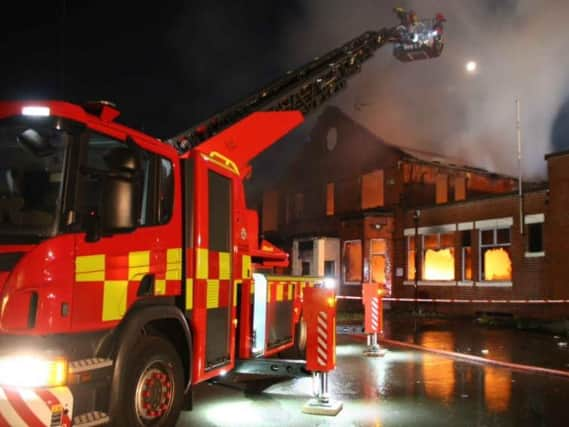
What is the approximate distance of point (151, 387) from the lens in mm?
5281

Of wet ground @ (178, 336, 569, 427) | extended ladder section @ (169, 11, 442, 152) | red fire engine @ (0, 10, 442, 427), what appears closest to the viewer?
red fire engine @ (0, 10, 442, 427)

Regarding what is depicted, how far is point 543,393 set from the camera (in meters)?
8.47

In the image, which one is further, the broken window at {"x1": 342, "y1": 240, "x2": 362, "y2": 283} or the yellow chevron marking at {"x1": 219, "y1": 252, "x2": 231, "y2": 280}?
the broken window at {"x1": 342, "y1": 240, "x2": 362, "y2": 283}

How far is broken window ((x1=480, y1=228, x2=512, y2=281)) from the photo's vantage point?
21495 millimetres

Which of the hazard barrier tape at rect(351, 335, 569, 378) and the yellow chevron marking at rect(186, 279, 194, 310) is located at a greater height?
the yellow chevron marking at rect(186, 279, 194, 310)

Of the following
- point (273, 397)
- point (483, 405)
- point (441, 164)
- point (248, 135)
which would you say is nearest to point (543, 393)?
point (483, 405)

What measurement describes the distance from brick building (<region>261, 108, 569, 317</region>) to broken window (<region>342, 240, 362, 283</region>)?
0.04 metres

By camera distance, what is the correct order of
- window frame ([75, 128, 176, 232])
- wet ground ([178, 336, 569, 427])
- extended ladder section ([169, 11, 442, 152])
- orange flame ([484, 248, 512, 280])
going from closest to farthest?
window frame ([75, 128, 176, 232])
wet ground ([178, 336, 569, 427])
extended ladder section ([169, 11, 442, 152])
orange flame ([484, 248, 512, 280])

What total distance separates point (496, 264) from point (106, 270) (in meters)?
19.4

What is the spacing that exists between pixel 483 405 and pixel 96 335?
Result: 16.5ft

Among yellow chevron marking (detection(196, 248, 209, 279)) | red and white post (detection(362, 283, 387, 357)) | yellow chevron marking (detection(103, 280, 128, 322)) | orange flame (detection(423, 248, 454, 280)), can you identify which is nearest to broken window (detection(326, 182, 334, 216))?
orange flame (detection(423, 248, 454, 280))

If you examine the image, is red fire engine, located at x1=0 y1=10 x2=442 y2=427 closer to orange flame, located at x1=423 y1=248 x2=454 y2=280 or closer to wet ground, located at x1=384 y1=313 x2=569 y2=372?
wet ground, located at x1=384 y1=313 x2=569 y2=372

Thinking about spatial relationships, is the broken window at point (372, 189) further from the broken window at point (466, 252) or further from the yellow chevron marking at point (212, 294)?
the yellow chevron marking at point (212, 294)

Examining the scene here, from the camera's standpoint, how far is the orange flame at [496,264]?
21.8 m
